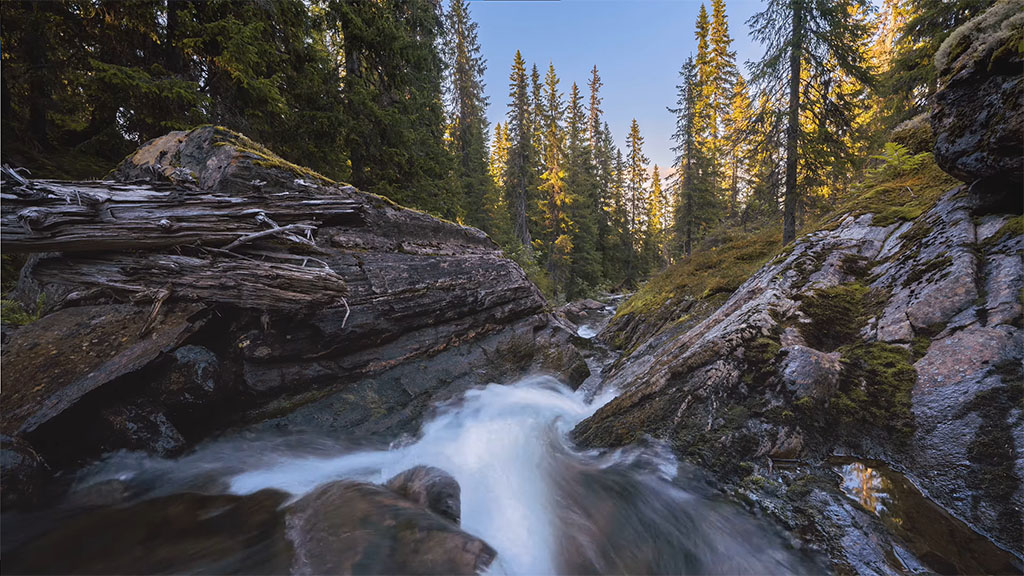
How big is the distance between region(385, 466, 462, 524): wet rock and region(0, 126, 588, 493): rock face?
194cm

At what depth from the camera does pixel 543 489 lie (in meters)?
4.94

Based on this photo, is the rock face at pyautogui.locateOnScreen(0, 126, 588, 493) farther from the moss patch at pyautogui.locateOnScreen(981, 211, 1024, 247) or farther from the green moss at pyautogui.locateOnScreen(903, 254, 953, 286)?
the moss patch at pyautogui.locateOnScreen(981, 211, 1024, 247)

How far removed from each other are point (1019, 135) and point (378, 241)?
976 cm

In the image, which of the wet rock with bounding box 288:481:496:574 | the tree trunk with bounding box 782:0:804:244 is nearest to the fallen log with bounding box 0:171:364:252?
the wet rock with bounding box 288:481:496:574

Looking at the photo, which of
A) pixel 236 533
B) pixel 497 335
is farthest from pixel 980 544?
pixel 497 335

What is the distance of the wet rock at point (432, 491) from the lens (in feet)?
12.4

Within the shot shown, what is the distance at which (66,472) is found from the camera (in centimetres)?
391

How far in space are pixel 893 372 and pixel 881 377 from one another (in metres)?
0.13

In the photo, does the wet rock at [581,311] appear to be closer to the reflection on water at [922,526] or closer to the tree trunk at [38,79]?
the reflection on water at [922,526]

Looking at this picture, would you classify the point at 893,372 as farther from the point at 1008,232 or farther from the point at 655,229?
the point at 655,229

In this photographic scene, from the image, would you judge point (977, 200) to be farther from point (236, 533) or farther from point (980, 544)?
A: point (236, 533)

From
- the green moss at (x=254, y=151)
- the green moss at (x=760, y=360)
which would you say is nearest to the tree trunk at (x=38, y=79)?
the green moss at (x=254, y=151)

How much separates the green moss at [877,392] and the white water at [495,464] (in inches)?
142

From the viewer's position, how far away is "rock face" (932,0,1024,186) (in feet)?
14.5
